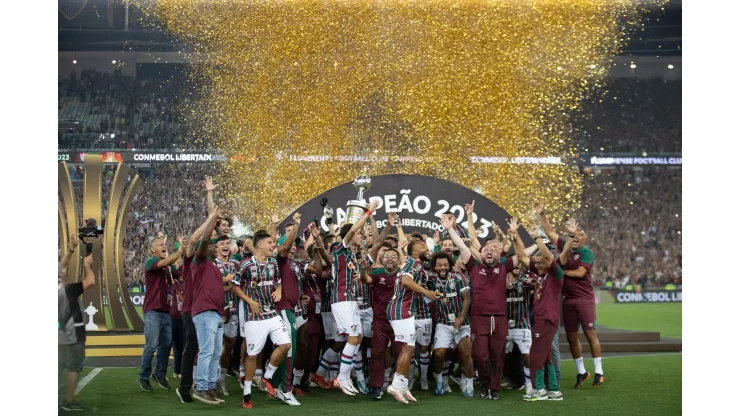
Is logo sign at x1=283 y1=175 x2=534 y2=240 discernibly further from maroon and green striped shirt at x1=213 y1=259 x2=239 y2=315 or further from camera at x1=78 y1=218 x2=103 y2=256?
maroon and green striped shirt at x1=213 y1=259 x2=239 y2=315

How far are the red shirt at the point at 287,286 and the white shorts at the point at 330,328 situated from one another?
563mm

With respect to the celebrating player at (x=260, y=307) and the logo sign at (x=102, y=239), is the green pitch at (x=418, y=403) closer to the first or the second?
the celebrating player at (x=260, y=307)

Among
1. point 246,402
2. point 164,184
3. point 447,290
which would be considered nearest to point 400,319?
point 447,290

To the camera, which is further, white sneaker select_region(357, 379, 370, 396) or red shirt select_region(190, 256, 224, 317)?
white sneaker select_region(357, 379, 370, 396)

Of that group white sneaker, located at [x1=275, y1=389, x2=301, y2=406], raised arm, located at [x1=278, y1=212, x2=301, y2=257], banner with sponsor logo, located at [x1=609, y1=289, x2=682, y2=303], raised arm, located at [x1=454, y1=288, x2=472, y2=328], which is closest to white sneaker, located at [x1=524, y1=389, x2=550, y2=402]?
raised arm, located at [x1=454, y1=288, x2=472, y2=328]

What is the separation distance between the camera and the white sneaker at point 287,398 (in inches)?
265

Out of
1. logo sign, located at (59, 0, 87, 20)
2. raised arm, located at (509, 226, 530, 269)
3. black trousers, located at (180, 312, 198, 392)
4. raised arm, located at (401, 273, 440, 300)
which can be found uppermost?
logo sign, located at (59, 0, 87, 20)

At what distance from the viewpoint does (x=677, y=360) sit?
9.21 meters

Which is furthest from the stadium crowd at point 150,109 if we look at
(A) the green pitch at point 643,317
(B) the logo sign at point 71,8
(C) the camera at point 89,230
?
(A) the green pitch at point 643,317

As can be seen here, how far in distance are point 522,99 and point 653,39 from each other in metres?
1.81

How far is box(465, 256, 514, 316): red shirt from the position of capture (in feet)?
22.8

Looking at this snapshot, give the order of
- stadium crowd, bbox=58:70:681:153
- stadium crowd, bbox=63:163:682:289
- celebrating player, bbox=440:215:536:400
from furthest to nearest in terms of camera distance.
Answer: stadium crowd, bbox=63:163:682:289 → stadium crowd, bbox=58:70:681:153 → celebrating player, bbox=440:215:536:400

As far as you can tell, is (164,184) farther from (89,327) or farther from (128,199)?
(89,327)

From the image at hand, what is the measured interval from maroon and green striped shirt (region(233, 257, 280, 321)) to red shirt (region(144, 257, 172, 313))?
3.52 ft
